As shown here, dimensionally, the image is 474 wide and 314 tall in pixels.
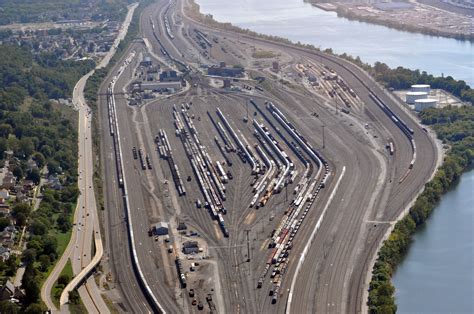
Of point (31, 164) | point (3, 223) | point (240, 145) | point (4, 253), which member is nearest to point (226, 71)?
point (240, 145)

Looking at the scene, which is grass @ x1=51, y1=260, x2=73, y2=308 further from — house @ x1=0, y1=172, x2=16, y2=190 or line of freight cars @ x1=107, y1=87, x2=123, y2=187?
line of freight cars @ x1=107, y1=87, x2=123, y2=187

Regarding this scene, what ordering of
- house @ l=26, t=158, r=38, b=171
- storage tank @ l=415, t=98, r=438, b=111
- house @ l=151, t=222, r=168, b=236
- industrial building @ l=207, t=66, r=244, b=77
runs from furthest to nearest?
industrial building @ l=207, t=66, r=244, b=77 → storage tank @ l=415, t=98, r=438, b=111 → house @ l=26, t=158, r=38, b=171 → house @ l=151, t=222, r=168, b=236

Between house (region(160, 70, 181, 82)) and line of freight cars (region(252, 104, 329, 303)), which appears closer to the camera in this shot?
line of freight cars (region(252, 104, 329, 303))

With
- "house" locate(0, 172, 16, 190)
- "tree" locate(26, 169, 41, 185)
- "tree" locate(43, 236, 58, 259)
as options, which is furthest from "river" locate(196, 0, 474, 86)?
"tree" locate(43, 236, 58, 259)

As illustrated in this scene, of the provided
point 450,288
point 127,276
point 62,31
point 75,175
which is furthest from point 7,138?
point 62,31

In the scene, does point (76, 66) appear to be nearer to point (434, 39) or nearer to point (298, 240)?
point (434, 39)

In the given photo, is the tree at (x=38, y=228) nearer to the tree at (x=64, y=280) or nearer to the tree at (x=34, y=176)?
the tree at (x=64, y=280)
